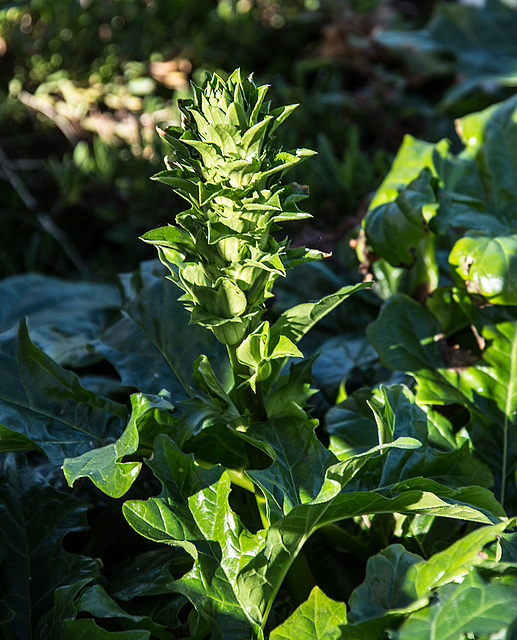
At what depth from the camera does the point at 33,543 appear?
3.25 feet

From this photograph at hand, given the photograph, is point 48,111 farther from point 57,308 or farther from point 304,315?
point 304,315

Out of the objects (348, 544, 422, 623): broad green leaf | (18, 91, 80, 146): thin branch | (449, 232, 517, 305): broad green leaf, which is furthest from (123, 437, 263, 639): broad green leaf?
(18, 91, 80, 146): thin branch

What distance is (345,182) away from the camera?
2.13 meters

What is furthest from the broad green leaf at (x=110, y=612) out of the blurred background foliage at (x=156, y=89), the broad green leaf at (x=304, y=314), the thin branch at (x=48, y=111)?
the thin branch at (x=48, y=111)

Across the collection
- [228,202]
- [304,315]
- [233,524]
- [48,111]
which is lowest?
[48,111]

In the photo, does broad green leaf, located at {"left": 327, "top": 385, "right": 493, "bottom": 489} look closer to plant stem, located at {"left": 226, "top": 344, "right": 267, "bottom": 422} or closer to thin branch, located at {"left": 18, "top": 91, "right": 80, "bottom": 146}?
plant stem, located at {"left": 226, "top": 344, "right": 267, "bottom": 422}

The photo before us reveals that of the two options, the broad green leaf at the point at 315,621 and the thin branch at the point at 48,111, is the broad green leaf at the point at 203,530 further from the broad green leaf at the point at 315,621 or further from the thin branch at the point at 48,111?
the thin branch at the point at 48,111

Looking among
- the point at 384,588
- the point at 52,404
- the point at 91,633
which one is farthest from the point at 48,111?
the point at 384,588

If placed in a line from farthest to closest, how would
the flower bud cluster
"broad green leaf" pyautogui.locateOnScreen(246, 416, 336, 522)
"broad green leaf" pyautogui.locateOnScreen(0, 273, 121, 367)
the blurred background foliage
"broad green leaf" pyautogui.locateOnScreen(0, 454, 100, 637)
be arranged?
the blurred background foliage → "broad green leaf" pyautogui.locateOnScreen(0, 273, 121, 367) → "broad green leaf" pyautogui.locateOnScreen(0, 454, 100, 637) → "broad green leaf" pyautogui.locateOnScreen(246, 416, 336, 522) → the flower bud cluster

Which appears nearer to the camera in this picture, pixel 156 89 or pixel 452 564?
pixel 452 564

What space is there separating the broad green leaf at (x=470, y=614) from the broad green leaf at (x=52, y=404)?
525mm

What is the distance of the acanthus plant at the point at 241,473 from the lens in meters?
0.75

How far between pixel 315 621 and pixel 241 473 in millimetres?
249

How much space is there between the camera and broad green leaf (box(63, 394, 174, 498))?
79cm
